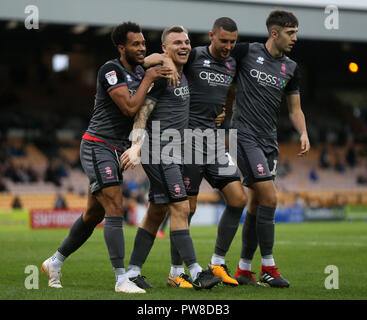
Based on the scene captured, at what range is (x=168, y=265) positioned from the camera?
1017 centimetres

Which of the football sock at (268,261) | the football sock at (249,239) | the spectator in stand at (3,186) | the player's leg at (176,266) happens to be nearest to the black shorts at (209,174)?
the player's leg at (176,266)

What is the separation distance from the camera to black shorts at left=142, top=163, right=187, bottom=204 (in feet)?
23.3

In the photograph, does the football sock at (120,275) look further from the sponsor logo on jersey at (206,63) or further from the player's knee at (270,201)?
the sponsor logo on jersey at (206,63)

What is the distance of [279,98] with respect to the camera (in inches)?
319

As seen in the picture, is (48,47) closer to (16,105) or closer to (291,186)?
(16,105)

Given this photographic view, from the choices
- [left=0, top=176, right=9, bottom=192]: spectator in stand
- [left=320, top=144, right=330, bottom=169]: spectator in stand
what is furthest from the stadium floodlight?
[left=320, top=144, right=330, bottom=169]: spectator in stand

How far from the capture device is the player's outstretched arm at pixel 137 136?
22.2 ft

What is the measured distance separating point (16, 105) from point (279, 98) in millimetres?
28937

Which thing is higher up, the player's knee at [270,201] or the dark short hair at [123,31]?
the dark short hair at [123,31]

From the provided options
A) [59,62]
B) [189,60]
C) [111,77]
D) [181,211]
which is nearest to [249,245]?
[181,211]

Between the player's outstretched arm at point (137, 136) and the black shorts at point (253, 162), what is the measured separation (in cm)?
128

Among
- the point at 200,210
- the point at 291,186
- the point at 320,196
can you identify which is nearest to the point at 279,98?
the point at 200,210

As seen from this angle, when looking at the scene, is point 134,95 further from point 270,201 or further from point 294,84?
point 294,84

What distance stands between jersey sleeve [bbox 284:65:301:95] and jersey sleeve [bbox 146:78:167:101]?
5.57ft
